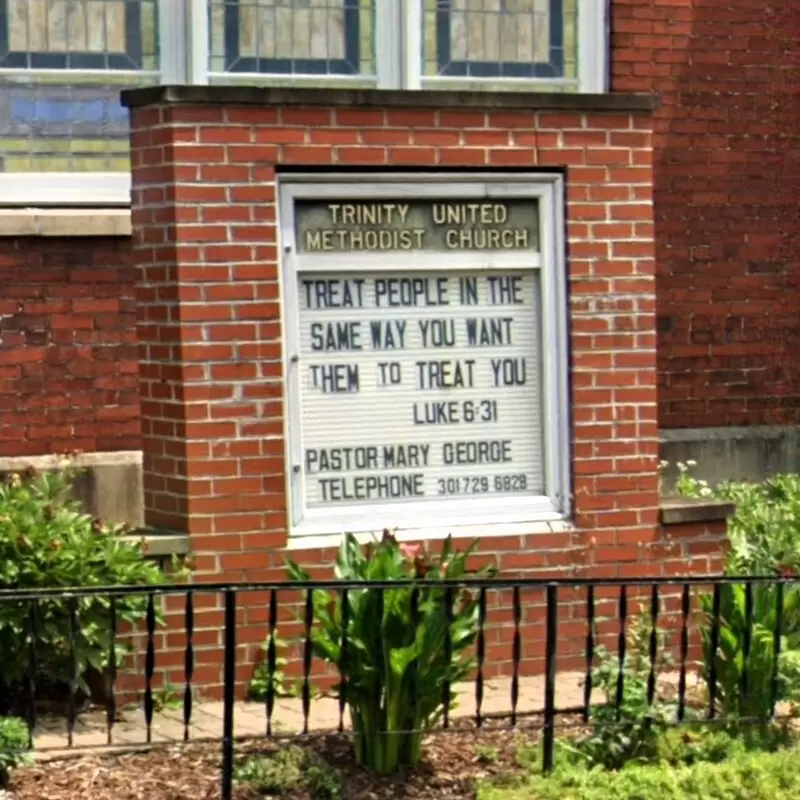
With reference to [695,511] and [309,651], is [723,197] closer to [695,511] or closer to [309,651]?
[695,511]

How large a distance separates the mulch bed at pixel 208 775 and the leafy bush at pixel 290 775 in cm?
3

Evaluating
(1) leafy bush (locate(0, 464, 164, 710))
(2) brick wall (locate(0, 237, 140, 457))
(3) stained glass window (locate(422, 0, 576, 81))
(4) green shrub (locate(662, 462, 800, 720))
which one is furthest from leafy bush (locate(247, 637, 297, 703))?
(3) stained glass window (locate(422, 0, 576, 81))

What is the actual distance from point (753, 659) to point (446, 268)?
2.05m

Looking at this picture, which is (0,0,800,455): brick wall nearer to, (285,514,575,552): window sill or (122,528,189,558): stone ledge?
(285,514,575,552): window sill

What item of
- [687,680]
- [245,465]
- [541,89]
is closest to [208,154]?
[245,465]

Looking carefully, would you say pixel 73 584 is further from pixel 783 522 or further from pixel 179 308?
pixel 783 522

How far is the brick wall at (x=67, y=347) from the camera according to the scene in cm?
984

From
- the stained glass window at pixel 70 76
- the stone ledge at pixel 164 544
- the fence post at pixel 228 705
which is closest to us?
the fence post at pixel 228 705

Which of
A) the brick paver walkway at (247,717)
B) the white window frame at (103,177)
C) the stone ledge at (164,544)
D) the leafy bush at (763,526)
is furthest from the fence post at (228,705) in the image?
the white window frame at (103,177)

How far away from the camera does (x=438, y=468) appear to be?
26.8 ft

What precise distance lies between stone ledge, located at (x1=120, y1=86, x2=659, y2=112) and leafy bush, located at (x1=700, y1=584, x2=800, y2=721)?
219cm

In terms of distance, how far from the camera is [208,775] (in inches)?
264

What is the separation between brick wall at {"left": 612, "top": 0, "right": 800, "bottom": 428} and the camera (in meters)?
11.2

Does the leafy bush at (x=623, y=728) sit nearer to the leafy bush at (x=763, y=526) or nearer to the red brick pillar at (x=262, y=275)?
the leafy bush at (x=763, y=526)
